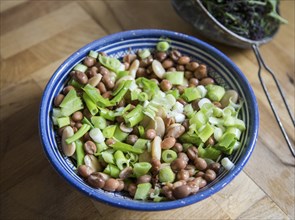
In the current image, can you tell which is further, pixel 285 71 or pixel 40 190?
pixel 285 71

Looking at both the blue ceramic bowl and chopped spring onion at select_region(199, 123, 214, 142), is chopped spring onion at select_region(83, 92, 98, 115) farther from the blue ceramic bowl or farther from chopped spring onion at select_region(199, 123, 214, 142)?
chopped spring onion at select_region(199, 123, 214, 142)

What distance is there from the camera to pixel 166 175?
75 cm

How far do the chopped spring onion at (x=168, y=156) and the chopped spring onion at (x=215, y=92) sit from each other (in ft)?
0.58

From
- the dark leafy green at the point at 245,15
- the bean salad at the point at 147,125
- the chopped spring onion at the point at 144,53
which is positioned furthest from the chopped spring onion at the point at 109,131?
the dark leafy green at the point at 245,15

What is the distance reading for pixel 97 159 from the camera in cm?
79

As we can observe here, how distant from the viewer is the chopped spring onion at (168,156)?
787mm

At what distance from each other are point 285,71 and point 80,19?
23.9 inches

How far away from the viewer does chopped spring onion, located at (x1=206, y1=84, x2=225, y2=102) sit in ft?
2.91

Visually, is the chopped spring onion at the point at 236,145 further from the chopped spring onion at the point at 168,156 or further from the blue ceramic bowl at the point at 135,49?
the chopped spring onion at the point at 168,156

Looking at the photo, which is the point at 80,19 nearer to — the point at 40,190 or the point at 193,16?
the point at 193,16

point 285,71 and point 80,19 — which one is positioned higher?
point 80,19

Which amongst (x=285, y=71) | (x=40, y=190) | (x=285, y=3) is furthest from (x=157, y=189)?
(x=285, y=3)

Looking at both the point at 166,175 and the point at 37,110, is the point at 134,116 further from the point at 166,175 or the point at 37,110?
the point at 37,110

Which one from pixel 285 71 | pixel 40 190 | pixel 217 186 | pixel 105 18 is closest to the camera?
pixel 217 186
